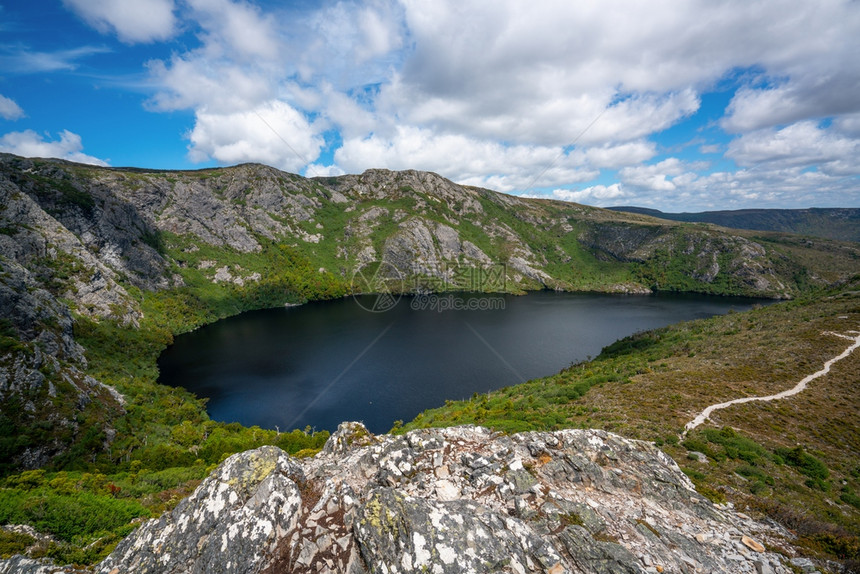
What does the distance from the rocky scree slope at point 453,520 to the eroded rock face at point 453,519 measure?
0.13 ft

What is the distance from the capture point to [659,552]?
10789mm

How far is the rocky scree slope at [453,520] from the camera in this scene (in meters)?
10.3

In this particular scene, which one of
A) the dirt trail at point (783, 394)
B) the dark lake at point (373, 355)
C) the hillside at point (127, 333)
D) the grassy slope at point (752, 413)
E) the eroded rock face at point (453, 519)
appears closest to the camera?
the eroded rock face at point (453, 519)

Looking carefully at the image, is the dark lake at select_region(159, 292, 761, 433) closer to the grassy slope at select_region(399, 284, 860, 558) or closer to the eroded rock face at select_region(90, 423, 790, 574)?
the grassy slope at select_region(399, 284, 860, 558)

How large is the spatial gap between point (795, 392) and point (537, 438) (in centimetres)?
3323

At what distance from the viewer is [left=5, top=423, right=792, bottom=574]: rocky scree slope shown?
10312 millimetres

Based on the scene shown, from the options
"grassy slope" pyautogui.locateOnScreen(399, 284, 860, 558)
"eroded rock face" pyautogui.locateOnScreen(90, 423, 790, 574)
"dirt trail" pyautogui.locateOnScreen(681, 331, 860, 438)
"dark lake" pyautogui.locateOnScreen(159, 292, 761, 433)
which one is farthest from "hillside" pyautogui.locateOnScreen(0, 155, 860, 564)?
"dark lake" pyautogui.locateOnScreen(159, 292, 761, 433)

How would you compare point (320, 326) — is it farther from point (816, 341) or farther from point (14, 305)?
point (816, 341)

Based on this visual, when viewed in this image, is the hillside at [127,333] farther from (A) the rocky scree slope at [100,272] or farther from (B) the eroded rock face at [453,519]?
(B) the eroded rock face at [453,519]

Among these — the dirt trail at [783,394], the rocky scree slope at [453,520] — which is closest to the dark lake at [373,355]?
the dirt trail at [783,394]

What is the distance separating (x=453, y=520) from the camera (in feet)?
36.0

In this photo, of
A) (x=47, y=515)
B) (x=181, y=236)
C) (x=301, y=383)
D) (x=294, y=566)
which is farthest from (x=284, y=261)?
(x=294, y=566)

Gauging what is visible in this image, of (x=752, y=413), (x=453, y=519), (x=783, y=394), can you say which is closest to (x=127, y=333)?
(x=453, y=519)

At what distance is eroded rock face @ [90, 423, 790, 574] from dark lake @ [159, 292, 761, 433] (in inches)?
1795
